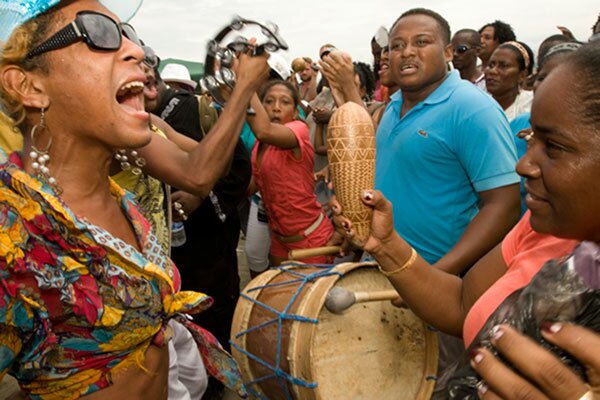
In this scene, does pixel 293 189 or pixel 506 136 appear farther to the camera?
pixel 293 189

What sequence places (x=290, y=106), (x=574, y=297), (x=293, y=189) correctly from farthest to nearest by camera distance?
(x=290, y=106)
(x=293, y=189)
(x=574, y=297)

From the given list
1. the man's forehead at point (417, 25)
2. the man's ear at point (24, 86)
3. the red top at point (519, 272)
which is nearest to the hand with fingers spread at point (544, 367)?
the red top at point (519, 272)

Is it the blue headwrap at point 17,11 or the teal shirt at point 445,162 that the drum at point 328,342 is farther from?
the blue headwrap at point 17,11

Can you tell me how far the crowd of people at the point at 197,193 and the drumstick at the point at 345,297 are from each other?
1.20ft

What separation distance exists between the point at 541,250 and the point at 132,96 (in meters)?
1.28

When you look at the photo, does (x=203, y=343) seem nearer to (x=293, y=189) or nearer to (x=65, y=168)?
(x=65, y=168)

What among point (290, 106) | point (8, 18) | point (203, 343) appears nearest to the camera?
point (8, 18)

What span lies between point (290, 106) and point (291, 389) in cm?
285

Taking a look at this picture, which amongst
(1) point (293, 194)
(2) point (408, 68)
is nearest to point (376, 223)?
(2) point (408, 68)

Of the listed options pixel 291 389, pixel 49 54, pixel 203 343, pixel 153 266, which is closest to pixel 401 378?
pixel 291 389

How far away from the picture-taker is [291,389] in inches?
93.7

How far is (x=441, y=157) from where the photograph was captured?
2.66 meters

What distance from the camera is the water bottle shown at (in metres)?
3.53

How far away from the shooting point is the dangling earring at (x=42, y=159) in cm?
148
